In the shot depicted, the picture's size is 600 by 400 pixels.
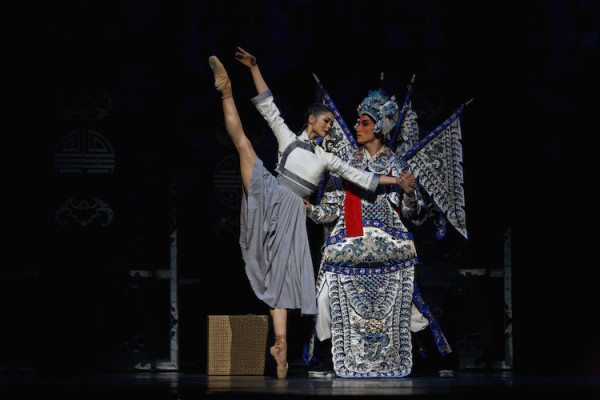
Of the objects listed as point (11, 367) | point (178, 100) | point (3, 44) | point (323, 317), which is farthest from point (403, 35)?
point (11, 367)

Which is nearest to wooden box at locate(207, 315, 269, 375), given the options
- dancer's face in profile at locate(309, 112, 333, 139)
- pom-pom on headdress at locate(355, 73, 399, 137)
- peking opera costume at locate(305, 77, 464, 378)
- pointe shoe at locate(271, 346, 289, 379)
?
peking opera costume at locate(305, 77, 464, 378)

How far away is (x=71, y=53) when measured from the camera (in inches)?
276

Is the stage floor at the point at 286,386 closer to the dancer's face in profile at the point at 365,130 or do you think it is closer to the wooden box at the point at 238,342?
the wooden box at the point at 238,342

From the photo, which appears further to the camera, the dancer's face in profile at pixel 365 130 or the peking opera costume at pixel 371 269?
the dancer's face in profile at pixel 365 130

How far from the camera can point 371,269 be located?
20.6ft

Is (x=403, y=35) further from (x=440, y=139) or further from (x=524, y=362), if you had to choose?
(x=524, y=362)

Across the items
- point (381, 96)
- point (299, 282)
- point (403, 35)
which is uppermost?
point (403, 35)

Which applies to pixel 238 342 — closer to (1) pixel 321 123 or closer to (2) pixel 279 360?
(2) pixel 279 360

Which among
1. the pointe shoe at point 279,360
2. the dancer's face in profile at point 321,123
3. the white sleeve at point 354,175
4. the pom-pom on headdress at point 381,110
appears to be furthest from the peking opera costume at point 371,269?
the pointe shoe at point 279,360

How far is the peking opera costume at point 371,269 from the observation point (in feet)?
20.3

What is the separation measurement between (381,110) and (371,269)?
862 millimetres

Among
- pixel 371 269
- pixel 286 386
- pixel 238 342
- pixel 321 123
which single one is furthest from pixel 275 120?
pixel 286 386

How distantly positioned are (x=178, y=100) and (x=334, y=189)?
1253mm

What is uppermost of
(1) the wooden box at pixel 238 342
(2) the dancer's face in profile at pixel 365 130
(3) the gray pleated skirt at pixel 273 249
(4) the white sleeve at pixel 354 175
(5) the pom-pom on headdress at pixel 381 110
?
(5) the pom-pom on headdress at pixel 381 110
